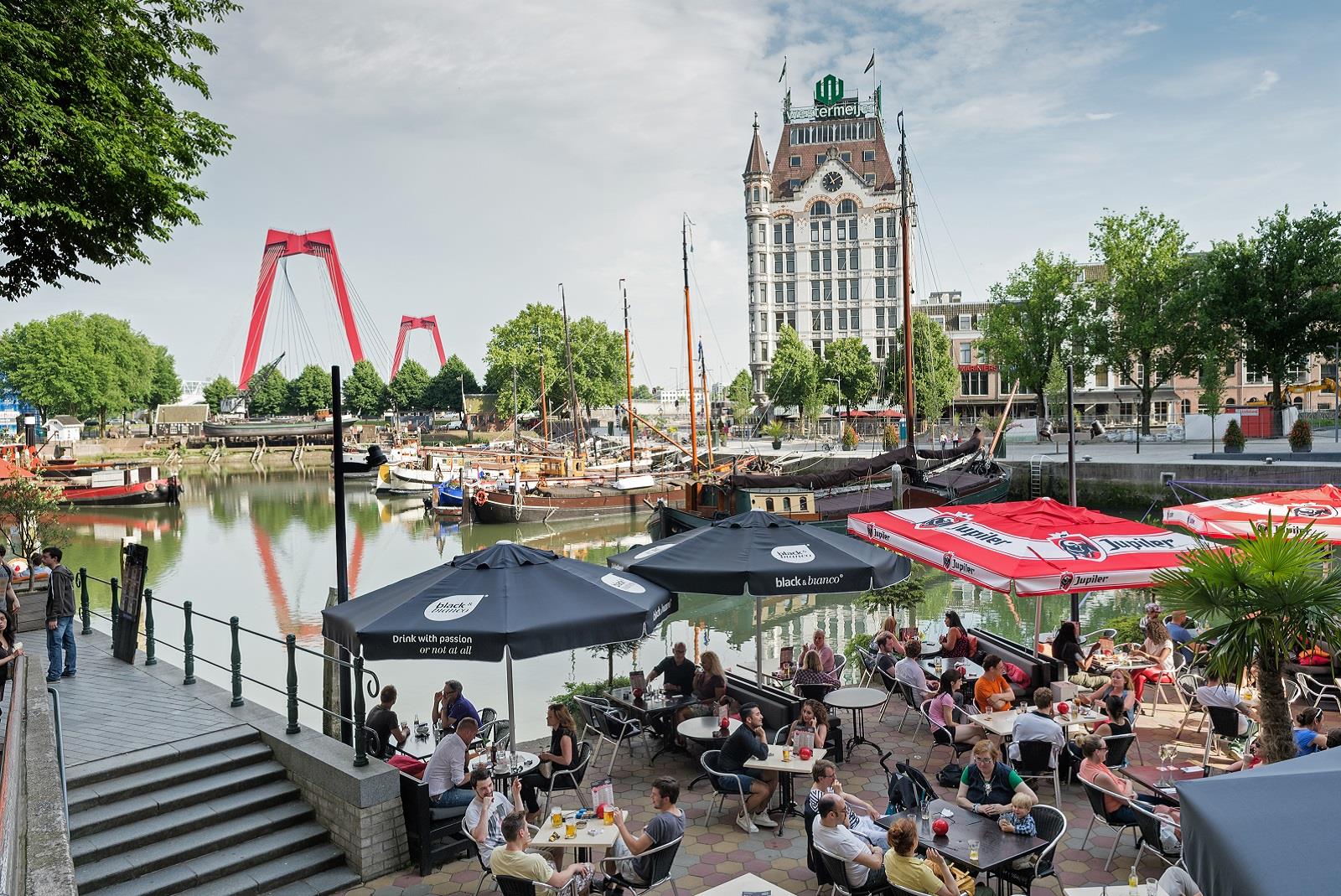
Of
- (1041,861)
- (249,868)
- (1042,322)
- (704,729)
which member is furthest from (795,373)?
(1041,861)

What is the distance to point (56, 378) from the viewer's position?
75188 millimetres

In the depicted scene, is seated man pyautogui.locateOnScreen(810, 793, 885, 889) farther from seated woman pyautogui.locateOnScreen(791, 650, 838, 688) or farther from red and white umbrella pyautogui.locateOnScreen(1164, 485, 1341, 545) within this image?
red and white umbrella pyautogui.locateOnScreen(1164, 485, 1341, 545)

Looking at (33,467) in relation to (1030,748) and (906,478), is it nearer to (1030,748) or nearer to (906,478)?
(906,478)

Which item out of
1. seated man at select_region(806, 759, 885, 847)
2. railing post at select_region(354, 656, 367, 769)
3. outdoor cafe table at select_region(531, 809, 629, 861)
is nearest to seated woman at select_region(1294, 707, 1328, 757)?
seated man at select_region(806, 759, 885, 847)

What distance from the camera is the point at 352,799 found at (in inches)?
274

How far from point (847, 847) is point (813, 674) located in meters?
4.16

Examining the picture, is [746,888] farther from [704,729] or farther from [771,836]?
[704,729]

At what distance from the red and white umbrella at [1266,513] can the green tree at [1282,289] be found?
2539 cm

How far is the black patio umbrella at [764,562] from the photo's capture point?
8508mm

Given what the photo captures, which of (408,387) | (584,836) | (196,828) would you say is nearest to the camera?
(584,836)

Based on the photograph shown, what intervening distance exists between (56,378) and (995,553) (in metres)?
86.2

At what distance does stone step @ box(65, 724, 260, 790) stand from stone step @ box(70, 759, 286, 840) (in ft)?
0.67

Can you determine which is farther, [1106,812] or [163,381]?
[163,381]

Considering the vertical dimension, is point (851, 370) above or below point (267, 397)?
below
